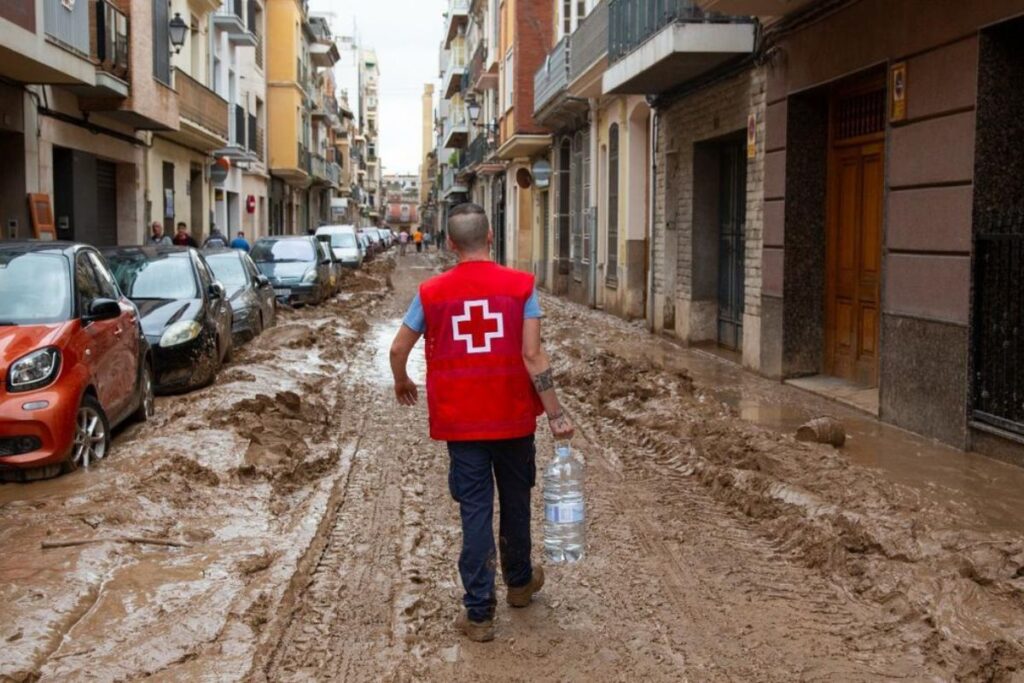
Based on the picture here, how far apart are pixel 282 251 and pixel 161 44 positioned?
181 inches

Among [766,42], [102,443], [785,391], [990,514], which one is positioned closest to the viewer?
[990,514]

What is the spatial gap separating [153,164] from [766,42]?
16.7 meters

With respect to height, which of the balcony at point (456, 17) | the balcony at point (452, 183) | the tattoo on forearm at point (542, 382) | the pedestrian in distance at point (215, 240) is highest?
the balcony at point (456, 17)

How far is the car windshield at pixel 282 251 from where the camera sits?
80.2 feet

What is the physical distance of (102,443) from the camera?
324 inches

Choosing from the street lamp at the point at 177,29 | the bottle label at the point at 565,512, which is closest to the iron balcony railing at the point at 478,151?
the street lamp at the point at 177,29

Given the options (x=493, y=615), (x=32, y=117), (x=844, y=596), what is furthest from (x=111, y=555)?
(x=32, y=117)

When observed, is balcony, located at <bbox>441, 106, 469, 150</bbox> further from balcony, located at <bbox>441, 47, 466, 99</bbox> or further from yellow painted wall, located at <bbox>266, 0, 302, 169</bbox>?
yellow painted wall, located at <bbox>266, 0, 302, 169</bbox>

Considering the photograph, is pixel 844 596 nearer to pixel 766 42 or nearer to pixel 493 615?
pixel 493 615

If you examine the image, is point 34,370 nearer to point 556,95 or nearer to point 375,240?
point 556,95

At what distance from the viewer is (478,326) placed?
490 centimetres

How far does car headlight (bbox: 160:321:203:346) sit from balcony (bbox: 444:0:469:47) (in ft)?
162

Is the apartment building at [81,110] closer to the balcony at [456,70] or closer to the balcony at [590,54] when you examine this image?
the balcony at [590,54]

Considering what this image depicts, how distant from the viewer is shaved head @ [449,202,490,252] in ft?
16.3
